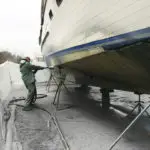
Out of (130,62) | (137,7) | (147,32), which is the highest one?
(137,7)

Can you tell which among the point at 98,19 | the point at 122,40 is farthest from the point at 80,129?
the point at 122,40

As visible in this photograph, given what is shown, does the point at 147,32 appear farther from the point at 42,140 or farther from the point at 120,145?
the point at 42,140

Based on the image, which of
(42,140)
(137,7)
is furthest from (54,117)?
(137,7)

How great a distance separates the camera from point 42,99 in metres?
8.09

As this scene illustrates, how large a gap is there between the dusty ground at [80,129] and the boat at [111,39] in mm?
634

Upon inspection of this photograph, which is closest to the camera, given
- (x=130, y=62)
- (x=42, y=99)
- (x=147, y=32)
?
(x=147, y=32)

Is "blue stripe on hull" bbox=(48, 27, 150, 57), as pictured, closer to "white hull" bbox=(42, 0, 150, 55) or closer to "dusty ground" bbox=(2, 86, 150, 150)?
"white hull" bbox=(42, 0, 150, 55)

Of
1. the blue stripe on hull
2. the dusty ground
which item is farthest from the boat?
the dusty ground

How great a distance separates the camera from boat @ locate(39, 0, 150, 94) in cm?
343

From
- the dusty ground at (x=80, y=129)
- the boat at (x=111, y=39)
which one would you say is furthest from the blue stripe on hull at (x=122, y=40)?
the dusty ground at (x=80, y=129)

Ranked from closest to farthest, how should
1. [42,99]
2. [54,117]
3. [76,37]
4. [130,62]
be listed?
[130,62] → [76,37] → [54,117] → [42,99]

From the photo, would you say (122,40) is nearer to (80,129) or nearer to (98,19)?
(98,19)

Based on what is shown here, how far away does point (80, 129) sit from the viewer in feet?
17.1

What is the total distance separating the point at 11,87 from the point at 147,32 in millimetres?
8152
